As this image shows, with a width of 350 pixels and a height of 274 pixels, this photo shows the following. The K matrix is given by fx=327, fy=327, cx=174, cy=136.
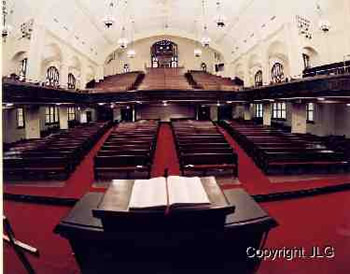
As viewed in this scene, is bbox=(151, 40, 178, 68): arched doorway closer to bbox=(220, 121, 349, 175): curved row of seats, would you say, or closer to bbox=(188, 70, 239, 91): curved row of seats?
bbox=(188, 70, 239, 91): curved row of seats

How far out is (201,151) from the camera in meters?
2.62

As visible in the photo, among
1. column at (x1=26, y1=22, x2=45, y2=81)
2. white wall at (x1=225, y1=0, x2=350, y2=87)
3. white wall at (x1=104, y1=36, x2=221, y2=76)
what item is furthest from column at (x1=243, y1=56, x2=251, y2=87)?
column at (x1=26, y1=22, x2=45, y2=81)

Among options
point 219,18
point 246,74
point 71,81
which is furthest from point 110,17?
point 246,74

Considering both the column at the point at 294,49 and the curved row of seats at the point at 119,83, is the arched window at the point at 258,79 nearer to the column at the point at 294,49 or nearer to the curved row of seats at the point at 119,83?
the column at the point at 294,49

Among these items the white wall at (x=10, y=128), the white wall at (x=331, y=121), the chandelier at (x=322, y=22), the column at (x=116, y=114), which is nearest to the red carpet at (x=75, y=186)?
the column at (x=116, y=114)

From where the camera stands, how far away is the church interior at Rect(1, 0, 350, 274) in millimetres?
1646

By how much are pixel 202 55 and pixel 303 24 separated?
2.63 feet

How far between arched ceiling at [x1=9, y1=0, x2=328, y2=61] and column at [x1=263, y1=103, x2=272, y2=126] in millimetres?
455

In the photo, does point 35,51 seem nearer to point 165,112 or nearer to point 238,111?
point 165,112

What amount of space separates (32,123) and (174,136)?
1.00 meters

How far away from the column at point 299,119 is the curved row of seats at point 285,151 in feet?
0.16

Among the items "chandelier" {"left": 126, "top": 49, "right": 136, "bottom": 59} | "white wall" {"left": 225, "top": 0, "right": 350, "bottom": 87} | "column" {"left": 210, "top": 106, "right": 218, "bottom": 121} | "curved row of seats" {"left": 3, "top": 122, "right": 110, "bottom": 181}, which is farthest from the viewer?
"column" {"left": 210, "top": 106, "right": 218, "bottom": 121}

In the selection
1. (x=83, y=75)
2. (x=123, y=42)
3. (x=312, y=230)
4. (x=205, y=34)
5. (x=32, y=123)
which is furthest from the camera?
(x=205, y=34)

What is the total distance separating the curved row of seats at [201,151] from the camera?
2482 millimetres
